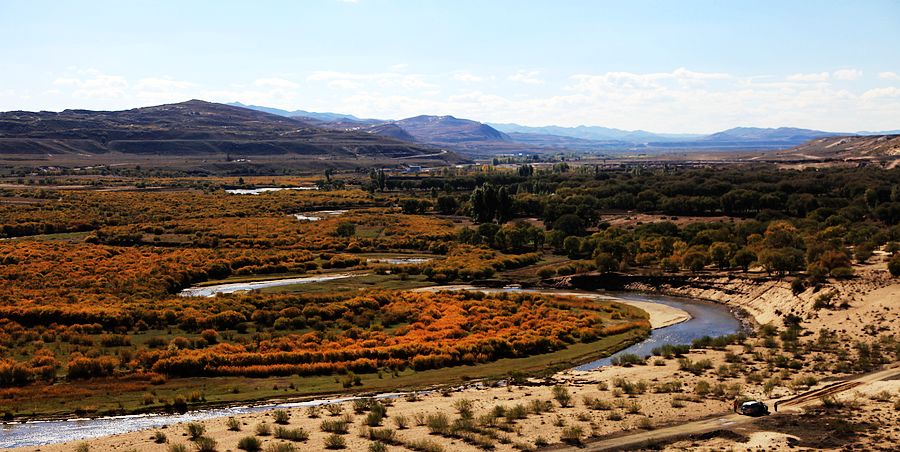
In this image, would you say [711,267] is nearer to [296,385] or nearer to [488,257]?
[488,257]

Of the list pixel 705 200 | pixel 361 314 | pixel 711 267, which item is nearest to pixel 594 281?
pixel 711 267

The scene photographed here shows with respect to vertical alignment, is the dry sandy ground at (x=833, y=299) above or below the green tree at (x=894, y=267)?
below

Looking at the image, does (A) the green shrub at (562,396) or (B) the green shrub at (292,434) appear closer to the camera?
(B) the green shrub at (292,434)

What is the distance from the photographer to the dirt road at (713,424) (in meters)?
30.4

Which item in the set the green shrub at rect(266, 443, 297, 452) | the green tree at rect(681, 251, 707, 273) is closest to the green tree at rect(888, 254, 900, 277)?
the green tree at rect(681, 251, 707, 273)

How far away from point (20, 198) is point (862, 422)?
514ft

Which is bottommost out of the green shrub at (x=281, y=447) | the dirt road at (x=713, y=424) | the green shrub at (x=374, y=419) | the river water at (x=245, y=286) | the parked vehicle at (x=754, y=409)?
the river water at (x=245, y=286)

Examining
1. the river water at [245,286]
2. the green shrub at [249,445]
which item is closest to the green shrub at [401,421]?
the green shrub at [249,445]

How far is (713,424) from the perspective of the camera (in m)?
32.7

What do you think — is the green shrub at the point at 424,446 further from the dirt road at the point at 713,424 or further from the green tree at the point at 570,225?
the green tree at the point at 570,225

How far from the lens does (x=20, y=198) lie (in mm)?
151875

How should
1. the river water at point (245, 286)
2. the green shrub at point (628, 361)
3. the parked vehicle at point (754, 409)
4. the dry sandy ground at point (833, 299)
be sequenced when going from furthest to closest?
1. the river water at point (245, 286)
2. the dry sandy ground at point (833, 299)
3. the green shrub at point (628, 361)
4. the parked vehicle at point (754, 409)

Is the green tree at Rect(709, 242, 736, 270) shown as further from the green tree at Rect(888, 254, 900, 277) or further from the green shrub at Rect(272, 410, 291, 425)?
the green shrub at Rect(272, 410, 291, 425)

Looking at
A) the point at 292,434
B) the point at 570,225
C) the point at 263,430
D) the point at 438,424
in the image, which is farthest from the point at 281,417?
the point at 570,225
